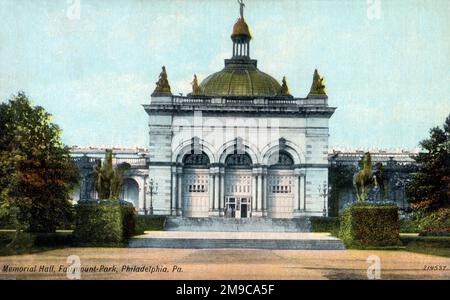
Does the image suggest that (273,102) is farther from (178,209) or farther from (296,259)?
(296,259)

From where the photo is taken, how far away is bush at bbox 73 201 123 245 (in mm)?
37656

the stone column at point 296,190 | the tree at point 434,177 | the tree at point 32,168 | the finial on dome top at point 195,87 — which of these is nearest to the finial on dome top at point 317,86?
the stone column at point 296,190

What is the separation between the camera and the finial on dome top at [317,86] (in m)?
67.8

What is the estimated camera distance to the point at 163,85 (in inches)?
2682

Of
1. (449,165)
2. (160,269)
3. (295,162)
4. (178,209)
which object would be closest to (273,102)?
(295,162)

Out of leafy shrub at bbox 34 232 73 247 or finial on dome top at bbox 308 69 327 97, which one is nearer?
leafy shrub at bbox 34 232 73 247

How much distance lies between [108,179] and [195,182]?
28095 millimetres

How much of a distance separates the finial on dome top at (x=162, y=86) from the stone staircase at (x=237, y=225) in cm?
1551

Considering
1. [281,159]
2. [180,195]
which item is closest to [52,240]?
[180,195]

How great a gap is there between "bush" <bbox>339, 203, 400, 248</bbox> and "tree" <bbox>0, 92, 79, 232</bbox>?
739 inches

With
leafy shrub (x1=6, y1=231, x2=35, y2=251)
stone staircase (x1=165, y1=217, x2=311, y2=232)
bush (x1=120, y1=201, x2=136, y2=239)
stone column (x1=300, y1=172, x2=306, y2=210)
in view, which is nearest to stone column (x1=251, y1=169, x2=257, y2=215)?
stone column (x1=300, y1=172, x2=306, y2=210)

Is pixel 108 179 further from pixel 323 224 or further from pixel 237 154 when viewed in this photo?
pixel 237 154

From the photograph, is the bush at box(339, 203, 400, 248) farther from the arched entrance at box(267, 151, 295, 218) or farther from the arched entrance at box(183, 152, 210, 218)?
the arched entrance at box(183, 152, 210, 218)

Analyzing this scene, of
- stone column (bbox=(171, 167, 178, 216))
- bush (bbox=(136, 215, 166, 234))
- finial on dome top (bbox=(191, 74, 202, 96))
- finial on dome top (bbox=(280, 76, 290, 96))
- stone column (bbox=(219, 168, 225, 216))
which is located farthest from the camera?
finial on dome top (bbox=(280, 76, 290, 96))
